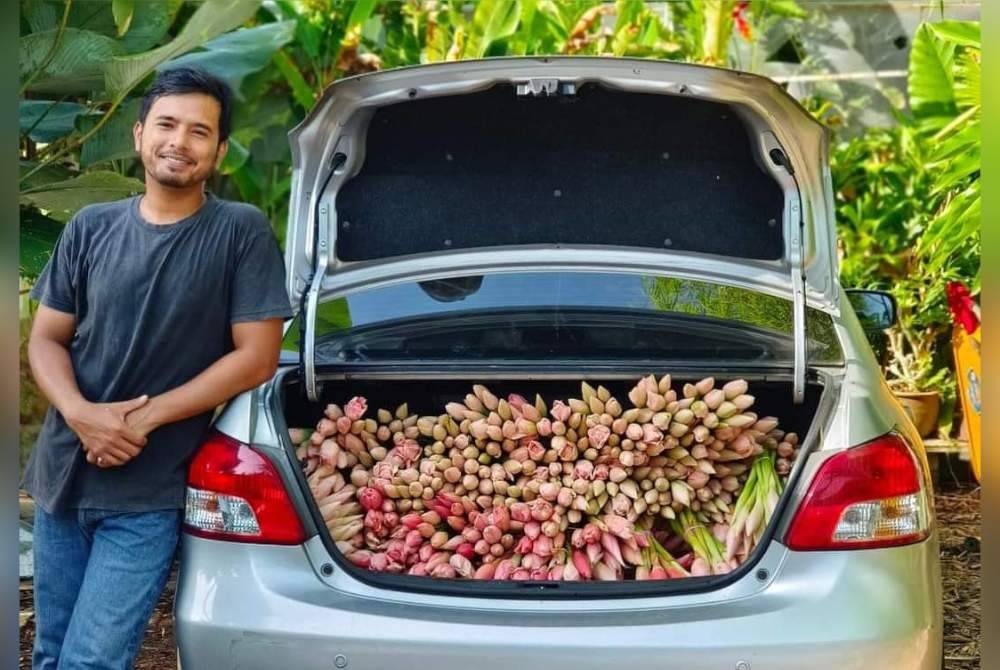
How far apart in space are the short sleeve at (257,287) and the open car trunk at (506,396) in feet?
0.83

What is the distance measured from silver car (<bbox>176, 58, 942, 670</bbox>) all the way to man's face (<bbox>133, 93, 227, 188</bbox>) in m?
0.52

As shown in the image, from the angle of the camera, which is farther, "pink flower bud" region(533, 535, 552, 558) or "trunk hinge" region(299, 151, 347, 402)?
"trunk hinge" region(299, 151, 347, 402)

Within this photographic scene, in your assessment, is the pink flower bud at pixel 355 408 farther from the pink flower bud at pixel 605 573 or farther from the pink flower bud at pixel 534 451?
the pink flower bud at pixel 605 573

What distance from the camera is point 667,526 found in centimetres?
297

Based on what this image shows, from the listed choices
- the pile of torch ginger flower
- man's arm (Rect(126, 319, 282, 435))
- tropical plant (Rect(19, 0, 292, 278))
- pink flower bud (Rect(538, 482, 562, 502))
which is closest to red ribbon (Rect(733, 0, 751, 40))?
tropical plant (Rect(19, 0, 292, 278))

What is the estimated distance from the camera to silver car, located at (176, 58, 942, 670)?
2379 mm

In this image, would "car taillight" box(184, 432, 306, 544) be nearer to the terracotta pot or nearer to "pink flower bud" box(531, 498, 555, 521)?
"pink flower bud" box(531, 498, 555, 521)

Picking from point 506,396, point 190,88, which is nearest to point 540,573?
point 506,396

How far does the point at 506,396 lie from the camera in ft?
10.2

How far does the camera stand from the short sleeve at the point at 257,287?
2617mm

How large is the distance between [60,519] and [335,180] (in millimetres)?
1292

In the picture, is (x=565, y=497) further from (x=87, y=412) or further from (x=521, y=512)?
(x=87, y=412)

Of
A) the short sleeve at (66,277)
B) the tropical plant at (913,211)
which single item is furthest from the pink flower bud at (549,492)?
the tropical plant at (913,211)

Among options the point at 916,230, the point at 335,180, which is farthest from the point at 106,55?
the point at 916,230
